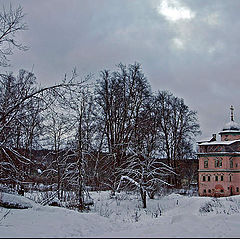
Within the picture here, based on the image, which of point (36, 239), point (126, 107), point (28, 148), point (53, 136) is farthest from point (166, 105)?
point (36, 239)

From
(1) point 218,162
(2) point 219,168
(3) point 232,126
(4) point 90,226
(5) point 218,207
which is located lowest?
(4) point 90,226

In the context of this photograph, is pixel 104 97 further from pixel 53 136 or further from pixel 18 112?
pixel 18 112

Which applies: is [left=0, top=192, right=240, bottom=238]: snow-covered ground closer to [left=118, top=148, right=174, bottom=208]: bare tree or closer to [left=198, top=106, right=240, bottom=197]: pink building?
[left=118, top=148, right=174, bottom=208]: bare tree

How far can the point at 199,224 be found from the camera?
10.3 meters

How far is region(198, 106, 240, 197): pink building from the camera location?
3027 centimetres

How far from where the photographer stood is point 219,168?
3073 cm

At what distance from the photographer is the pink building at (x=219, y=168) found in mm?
30266

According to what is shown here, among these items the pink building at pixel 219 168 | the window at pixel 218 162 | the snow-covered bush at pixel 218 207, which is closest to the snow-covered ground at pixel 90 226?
the snow-covered bush at pixel 218 207

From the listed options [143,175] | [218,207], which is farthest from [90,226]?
[143,175]

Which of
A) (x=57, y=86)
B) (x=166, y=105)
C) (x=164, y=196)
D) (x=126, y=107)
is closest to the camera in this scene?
(x=57, y=86)

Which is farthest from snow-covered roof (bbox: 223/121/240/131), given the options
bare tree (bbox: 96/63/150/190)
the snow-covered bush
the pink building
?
the snow-covered bush

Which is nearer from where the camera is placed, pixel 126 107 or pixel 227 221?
pixel 227 221

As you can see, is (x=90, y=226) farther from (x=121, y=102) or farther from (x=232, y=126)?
(x=232, y=126)

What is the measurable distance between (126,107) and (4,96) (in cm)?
1458
